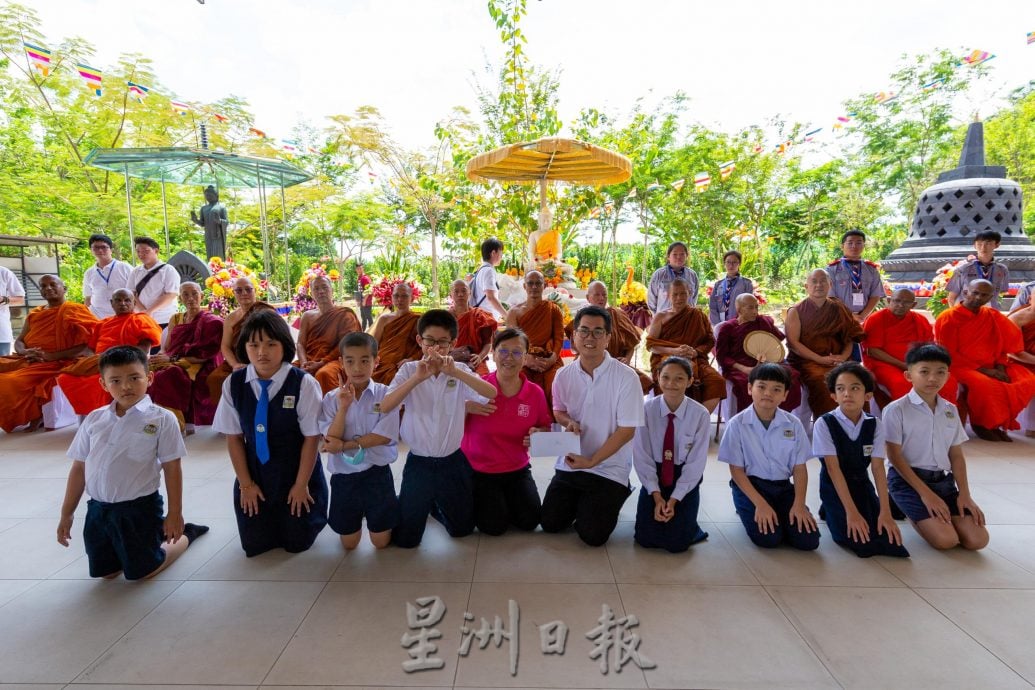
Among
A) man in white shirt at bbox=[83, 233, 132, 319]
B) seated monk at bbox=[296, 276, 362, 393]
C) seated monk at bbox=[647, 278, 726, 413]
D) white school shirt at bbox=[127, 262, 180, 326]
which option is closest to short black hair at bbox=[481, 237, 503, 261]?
seated monk at bbox=[296, 276, 362, 393]

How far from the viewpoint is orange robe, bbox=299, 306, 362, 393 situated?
490cm

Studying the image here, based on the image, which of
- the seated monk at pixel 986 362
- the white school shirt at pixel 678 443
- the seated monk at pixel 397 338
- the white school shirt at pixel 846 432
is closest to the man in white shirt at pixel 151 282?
the seated monk at pixel 397 338

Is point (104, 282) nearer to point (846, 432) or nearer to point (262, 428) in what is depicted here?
point (262, 428)

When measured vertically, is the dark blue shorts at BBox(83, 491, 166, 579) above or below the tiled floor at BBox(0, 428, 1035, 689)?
above

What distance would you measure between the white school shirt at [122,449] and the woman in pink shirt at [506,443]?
1412 millimetres

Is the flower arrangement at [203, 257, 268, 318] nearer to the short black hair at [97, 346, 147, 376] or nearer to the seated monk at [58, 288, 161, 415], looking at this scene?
the seated monk at [58, 288, 161, 415]

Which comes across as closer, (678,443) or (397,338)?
(678,443)

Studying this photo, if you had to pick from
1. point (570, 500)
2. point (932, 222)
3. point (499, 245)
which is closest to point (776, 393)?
point (570, 500)

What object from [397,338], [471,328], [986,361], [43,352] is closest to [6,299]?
[43,352]

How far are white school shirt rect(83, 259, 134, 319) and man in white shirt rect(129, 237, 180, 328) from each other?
0.13 meters

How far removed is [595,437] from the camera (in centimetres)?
286

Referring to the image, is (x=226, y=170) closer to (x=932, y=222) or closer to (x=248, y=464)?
(x=248, y=464)

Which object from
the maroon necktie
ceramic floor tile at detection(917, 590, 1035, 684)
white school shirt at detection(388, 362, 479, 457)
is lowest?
ceramic floor tile at detection(917, 590, 1035, 684)

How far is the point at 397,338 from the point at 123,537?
2.67m
